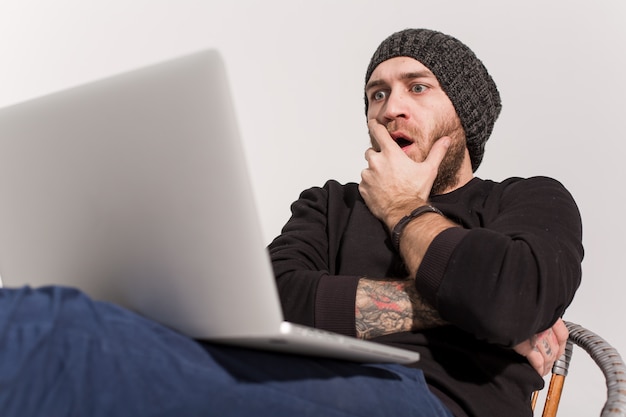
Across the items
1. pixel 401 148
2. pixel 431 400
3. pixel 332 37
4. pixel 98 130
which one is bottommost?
pixel 431 400

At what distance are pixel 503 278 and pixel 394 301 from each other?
25 centimetres

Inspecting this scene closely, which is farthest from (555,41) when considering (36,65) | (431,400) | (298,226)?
(36,65)

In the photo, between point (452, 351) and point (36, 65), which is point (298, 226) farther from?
point (36, 65)

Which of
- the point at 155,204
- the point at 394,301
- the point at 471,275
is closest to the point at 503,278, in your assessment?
the point at 471,275

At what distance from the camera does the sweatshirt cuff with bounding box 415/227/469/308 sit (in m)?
1.30

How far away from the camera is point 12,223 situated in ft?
3.62

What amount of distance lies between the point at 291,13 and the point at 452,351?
6.66ft

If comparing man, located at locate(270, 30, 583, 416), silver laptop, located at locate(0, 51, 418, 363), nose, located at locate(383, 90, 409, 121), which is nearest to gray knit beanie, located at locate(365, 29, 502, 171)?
man, located at locate(270, 30, 583, 416)

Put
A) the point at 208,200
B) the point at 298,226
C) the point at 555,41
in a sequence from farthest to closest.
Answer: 1. the point at 555,41
2. the point at 298,226
3. the point at 208,200

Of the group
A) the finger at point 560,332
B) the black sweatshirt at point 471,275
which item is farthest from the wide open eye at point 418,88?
the finger at point 560,332

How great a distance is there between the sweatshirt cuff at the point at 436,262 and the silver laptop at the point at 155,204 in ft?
0.95

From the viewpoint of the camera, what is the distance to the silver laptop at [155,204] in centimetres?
83

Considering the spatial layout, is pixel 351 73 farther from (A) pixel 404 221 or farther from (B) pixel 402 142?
(A) pixel 404 221

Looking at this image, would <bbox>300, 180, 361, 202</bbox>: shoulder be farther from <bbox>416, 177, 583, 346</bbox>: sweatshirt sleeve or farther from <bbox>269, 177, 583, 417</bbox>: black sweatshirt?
<bbox>416, 177, 583, 346</bbox>: sweatshirt sleeve
